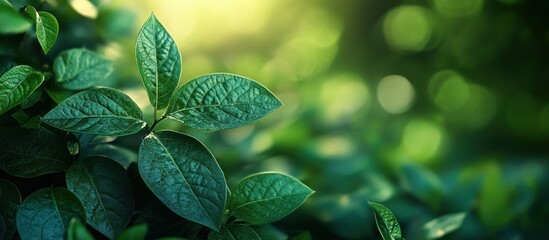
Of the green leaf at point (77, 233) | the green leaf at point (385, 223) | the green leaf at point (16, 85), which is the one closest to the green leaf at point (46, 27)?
the green leaf at point (16, 85)

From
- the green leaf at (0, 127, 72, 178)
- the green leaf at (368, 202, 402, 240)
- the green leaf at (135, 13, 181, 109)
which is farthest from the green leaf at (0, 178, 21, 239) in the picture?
the green leaf at (368, 202, 402, 240)

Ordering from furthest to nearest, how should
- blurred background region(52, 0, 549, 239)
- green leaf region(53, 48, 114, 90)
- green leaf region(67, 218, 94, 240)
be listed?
blurred background region(52, 0, 549, 239) → green leaf region(53, 48, 114, 90) → green leaf region(67, 218, 94, 240)

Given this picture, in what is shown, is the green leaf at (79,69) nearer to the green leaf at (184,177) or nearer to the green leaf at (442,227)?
the green leaf at (184,177)

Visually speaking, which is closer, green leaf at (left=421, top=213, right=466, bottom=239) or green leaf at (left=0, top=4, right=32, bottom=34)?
green leaf at (left=0, top=4, right=32, bottom=34)

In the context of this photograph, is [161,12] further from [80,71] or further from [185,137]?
[185,137]

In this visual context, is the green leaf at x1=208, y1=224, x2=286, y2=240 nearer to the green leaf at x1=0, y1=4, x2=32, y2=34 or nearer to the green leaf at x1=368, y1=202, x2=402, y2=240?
the green leaf at x1=368, y1=202, x2=402, y2=240

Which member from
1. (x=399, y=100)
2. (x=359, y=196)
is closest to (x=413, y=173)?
(x=359, y=196)
